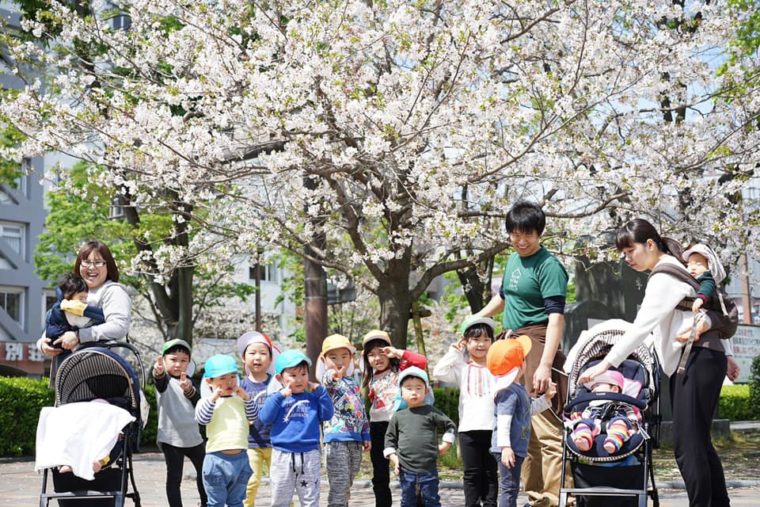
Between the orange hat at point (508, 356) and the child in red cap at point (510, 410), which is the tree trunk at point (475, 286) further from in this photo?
the orange hat at point (508, 356)

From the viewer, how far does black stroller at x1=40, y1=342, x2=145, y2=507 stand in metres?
5.76

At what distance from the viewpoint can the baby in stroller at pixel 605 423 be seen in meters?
5.46

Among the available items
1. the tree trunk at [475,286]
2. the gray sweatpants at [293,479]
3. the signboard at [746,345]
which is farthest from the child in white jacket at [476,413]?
the signboard at [746,345]

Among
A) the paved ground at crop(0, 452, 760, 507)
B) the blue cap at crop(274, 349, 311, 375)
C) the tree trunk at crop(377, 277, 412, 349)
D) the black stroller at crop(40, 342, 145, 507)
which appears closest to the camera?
the black stroller at crop(40, 342, 145, 507)

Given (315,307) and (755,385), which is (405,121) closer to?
(315,307)

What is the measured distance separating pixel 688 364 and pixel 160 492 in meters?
7.27

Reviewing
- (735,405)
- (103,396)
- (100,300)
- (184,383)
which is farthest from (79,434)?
(735,405)

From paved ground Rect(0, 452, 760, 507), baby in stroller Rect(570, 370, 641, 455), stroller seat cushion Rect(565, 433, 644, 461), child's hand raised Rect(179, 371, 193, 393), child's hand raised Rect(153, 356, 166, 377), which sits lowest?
paved ground Rect(0, 452, 760, 507)

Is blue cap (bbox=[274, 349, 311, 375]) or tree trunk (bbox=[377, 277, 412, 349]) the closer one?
blue cap (bbox=[274, 349, 311, 375])

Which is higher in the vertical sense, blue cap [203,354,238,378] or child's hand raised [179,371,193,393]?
blue cap [203,354,238,378]

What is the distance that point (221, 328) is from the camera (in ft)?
142

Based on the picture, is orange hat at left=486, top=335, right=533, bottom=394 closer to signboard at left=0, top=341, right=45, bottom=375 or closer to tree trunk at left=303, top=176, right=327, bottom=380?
tree trunk at left=303, top=176, right=327, bottom=380

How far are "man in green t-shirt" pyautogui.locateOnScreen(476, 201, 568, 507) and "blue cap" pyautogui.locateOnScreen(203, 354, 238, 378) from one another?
2020mm

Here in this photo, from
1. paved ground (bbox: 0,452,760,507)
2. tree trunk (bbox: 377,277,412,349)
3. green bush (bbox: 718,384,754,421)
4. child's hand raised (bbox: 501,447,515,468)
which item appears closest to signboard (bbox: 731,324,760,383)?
green bush (bbox: 718,384,754,421)
